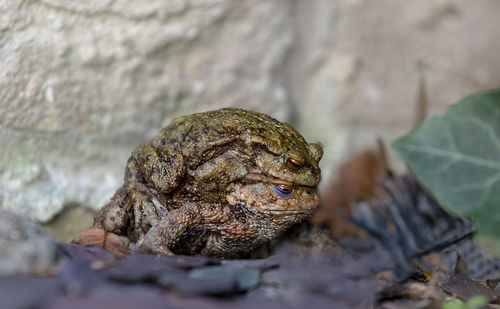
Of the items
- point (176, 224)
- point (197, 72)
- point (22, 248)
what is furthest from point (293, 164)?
point (197, 72)

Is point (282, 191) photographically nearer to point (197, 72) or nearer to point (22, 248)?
point (22, 248)

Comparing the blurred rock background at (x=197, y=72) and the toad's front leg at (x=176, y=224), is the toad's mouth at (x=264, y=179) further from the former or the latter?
the blurred rock background at (x=197, y=72)

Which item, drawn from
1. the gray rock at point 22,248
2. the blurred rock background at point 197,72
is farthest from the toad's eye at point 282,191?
the blurred rock background at point 197,72

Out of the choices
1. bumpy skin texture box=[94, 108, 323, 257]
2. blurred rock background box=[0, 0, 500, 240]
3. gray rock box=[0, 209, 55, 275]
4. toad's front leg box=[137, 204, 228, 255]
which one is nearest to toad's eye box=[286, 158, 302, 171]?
bumpy skin texture box=[94, 108, 323, 257]

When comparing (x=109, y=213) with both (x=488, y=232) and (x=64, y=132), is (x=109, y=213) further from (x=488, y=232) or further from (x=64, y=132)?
(x=488, y=232)

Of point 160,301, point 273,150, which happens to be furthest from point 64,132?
point 160,301

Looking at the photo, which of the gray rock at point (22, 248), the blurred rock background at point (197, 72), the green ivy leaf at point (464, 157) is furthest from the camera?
the blurred rock background at point (197, 72)

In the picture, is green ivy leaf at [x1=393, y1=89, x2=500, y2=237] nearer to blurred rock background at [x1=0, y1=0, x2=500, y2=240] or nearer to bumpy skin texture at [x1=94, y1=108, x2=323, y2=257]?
bumpy skin texture at [x1=94, y1=108, x2=323, y2=257]
